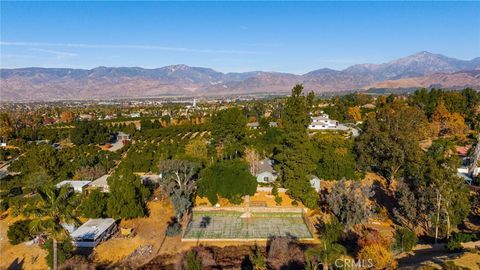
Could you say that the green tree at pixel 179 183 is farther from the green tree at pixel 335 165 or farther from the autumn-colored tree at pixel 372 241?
the autumn-colored tree at pixel 372 241

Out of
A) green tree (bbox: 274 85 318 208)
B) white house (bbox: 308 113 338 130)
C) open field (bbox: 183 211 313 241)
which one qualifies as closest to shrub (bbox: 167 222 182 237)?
open field (bbox: 183 211 313 241)

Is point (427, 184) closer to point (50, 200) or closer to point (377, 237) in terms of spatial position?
point (377, 237)

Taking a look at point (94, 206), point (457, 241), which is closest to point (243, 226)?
point (94, 206)

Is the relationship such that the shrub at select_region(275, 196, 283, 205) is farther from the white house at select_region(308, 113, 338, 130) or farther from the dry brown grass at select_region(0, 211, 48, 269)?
the white house at select_region(308, 113, 338, 130)

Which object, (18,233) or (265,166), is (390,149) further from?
(18,233)

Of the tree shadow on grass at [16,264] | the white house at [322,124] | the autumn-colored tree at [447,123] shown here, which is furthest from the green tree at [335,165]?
the white house at [322,124]

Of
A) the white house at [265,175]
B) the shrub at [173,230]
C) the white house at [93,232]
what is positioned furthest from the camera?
the white house at [265,175]
